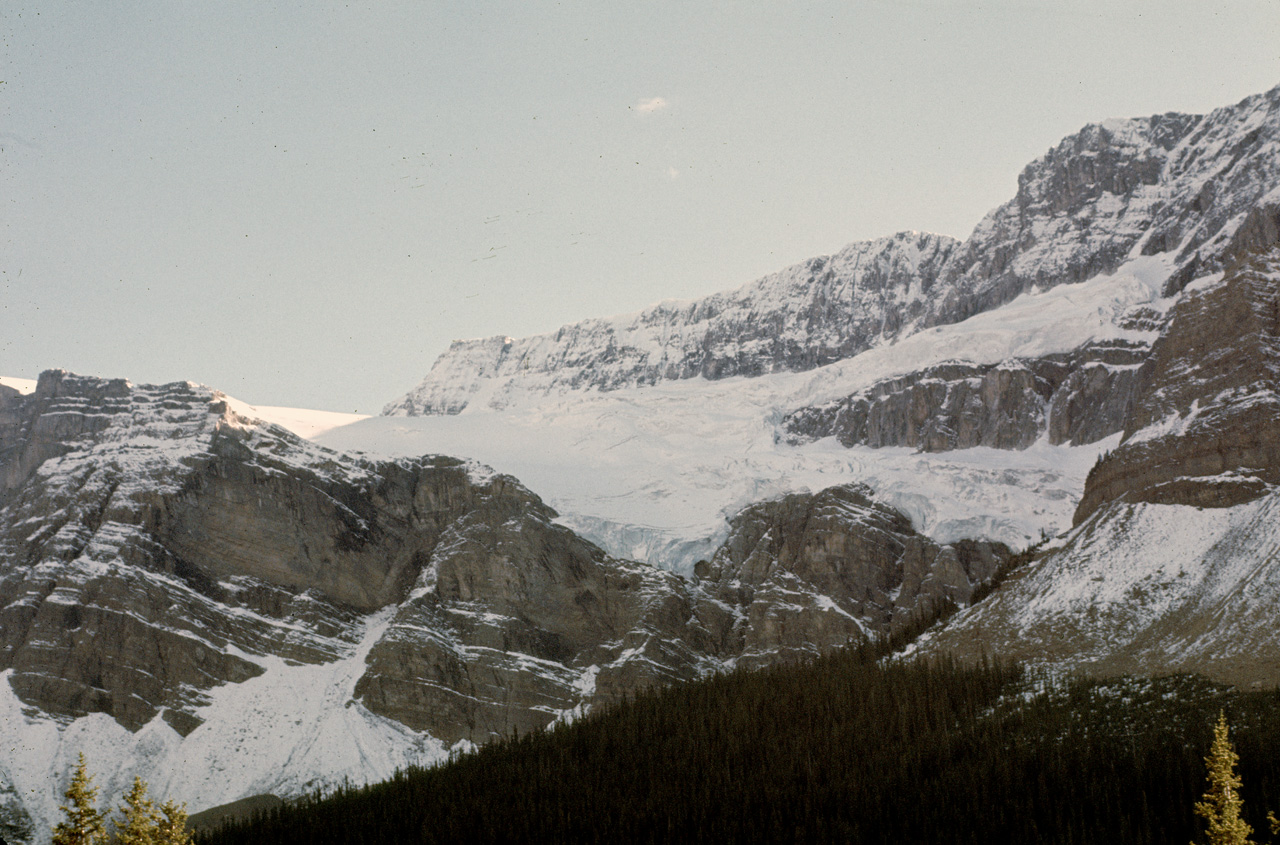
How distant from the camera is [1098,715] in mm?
67312

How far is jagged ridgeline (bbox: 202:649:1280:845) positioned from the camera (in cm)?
5372

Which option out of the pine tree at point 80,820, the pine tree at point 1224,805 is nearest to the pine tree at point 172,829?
the pine tree at point 80,820

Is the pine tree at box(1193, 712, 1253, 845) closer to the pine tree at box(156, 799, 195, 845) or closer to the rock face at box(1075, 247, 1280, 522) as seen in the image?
the pine tree at box(156, 799, 195, 845)

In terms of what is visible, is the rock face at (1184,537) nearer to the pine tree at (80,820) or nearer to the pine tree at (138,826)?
the pine tree at (138,826)

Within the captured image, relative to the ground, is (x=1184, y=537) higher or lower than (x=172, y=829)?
higher

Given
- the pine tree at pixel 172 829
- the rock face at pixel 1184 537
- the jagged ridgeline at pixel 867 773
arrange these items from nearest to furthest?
the pine tree at pixel 172 829, the jagged ridgeline at pixel 867 773, the rock face at pixel 1184 537

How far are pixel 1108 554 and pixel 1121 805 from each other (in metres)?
45.7

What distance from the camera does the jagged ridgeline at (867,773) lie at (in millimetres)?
53719

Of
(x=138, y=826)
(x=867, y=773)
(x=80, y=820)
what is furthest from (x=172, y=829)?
(x=867, y=773)

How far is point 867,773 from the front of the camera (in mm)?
65938

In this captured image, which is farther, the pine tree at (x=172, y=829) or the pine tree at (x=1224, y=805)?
the pine tree at (x=172, y=829)

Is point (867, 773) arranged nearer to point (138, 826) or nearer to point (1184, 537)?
point (1184, 537)

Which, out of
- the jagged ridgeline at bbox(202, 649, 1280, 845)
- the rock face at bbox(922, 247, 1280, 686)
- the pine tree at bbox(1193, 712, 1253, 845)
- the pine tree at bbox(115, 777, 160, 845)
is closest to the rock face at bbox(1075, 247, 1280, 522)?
the rock face at bbox(922, 247, 1280, 686)

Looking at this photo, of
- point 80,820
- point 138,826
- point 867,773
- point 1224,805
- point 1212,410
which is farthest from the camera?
point 1212,410
